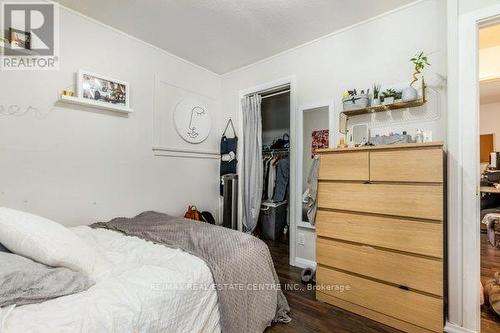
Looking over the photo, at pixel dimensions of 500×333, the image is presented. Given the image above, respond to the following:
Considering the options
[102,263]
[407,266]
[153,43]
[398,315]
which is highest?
[153,43]

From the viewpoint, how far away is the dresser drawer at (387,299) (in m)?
1.48

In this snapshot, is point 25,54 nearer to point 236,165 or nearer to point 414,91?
point 236,165

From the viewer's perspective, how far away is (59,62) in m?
1.97

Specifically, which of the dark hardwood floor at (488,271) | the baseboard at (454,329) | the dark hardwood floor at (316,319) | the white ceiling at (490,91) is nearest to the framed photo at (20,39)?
the dark hardwood floor at (316,319)

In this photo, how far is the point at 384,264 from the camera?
1.64 metres

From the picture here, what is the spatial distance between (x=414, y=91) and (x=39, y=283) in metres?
2.44

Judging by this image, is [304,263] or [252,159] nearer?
[304,263]

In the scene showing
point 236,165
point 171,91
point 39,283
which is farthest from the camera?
point 236,165

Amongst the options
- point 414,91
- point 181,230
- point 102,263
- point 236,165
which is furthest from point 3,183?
point 414,91

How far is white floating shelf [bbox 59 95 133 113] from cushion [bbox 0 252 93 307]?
1.35 m

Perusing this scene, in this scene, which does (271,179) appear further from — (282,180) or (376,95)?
(376,95)

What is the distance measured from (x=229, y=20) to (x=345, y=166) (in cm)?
163

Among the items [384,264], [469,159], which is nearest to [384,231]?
[384,264]

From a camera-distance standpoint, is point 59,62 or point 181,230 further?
point 59,62
